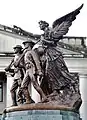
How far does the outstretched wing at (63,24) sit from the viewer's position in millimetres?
17797

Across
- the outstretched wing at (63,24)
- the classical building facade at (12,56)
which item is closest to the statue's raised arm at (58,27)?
the outstretched wing at (63,24)

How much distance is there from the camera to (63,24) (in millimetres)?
17984

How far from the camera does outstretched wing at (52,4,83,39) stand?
17.8 m

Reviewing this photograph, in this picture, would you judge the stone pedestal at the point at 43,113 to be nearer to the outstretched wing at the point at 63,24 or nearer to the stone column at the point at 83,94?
the outstretched wing at the point at 63,24

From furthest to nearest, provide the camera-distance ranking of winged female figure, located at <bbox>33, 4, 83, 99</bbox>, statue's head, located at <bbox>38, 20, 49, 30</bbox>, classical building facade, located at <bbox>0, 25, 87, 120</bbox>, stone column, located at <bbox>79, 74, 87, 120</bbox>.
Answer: classical building facade, located at <bbox>0, 25, 87, 120</bbox>, stone column, located at <bbox>79, 74, 87, 120</bbox>, statue's head, located at <bbox>38, 20, 49, 30</bbox>, winged female figure, located at <bbox>33, 4, 83, 99</bbox>

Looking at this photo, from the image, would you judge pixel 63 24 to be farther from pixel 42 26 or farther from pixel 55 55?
pixel 55 55

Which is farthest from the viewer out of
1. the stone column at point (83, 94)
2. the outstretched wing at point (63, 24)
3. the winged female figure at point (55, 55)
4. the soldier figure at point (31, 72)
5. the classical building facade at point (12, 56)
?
the classical building facade at point (12, 56)

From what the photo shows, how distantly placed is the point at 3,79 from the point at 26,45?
1141 inches

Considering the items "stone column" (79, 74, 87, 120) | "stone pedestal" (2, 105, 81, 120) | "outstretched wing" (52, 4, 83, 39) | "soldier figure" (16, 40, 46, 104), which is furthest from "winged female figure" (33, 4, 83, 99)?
"stone column" (79, 74, 87, 120)

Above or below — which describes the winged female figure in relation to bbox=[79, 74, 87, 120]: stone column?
above

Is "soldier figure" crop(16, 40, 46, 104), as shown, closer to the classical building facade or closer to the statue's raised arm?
the statue's raised arm

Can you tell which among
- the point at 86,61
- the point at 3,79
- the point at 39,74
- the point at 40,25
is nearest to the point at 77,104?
the point at 39,74

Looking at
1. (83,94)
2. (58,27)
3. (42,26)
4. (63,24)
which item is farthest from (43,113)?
(83,94)

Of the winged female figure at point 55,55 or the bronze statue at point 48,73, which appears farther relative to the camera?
the winged female figure at point 55,55
